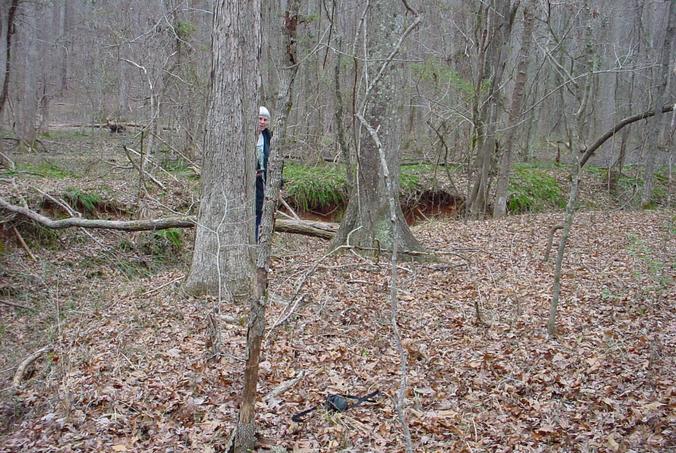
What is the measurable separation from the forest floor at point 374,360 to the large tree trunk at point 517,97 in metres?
4.05

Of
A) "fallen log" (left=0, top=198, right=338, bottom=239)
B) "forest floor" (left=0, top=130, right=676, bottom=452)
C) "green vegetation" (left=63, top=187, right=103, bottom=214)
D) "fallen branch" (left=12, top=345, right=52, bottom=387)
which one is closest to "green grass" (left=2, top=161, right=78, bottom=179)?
"green vegetation" (left=63, top=187, right=103, bottom=214)

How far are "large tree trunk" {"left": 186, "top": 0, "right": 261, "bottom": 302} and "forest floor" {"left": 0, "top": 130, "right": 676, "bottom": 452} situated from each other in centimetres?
42

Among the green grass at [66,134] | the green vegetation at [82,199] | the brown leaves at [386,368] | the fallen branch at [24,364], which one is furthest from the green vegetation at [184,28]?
the fallen branch at [24,364]

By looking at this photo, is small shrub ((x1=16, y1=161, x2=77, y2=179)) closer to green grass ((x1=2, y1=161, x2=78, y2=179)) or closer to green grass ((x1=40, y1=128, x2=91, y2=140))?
green grass ((x1=2, y1=161, x2=78, y2=179))

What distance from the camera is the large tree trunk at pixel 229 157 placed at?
628 centimetres

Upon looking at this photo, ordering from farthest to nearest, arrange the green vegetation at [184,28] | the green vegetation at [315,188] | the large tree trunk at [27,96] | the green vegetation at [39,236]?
the large tree trunk at [27,96] < the green vegetation at [184,28] < the green vegetation at [315,188] < the green vegetation at [39,236]

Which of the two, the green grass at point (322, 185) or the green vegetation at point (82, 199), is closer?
the green vegetation at point (82, 199)

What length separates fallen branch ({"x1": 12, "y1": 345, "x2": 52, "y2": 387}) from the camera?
557 cm

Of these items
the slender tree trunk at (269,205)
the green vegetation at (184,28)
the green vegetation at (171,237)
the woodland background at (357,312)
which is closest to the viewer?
the slender tree trunk at (269,205)

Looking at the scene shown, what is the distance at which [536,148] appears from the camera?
843 inches

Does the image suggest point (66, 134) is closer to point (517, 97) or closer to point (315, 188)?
point (315, 188)

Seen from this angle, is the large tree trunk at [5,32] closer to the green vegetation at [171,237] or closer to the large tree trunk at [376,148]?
the green vegetation at [171,237]

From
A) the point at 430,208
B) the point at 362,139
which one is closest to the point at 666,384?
the point at 362,139

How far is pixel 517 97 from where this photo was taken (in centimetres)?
1191
